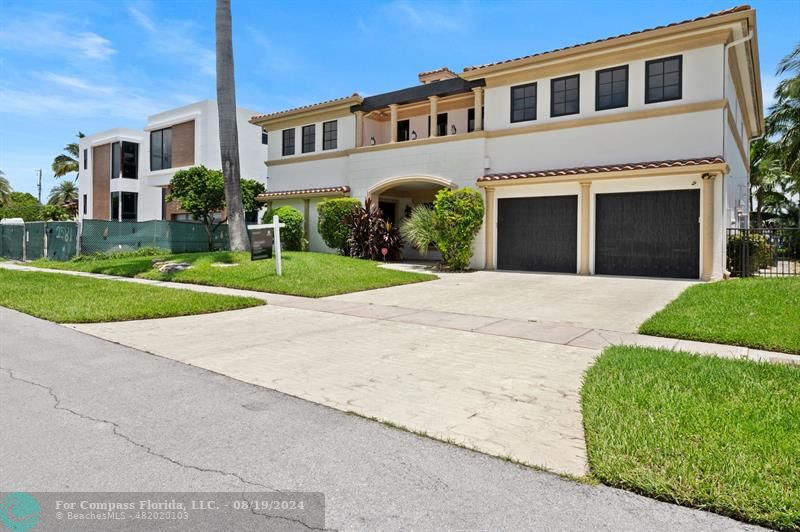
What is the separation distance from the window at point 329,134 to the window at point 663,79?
12.8 metres

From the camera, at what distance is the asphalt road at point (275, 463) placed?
279 cm

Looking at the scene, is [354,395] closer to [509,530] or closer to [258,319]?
[509,530]

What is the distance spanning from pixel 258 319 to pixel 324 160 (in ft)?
52.0

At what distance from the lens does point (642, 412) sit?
4.07 m

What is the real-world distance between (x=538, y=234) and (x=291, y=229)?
1017cm

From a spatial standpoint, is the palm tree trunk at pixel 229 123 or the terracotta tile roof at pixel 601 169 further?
the palm tree trunk at pixel 229 123

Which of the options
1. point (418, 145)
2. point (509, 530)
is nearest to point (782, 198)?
point (418, 145)

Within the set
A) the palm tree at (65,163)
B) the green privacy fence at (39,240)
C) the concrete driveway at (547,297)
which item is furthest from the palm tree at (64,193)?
the concrete driveway at (547,297)

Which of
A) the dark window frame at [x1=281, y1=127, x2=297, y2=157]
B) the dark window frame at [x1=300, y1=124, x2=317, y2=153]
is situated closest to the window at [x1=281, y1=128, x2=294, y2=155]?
the dark window frame at [x1=281, y1=127, x2=297, y2=157]

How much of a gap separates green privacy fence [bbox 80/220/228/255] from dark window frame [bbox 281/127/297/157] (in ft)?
20.0

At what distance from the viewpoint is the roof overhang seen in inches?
555

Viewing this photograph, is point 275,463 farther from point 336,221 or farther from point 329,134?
point 329,134

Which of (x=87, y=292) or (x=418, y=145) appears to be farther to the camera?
(x=418, y=145)

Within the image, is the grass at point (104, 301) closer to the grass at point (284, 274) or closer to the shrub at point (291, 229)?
the grass at point (284, 274)
